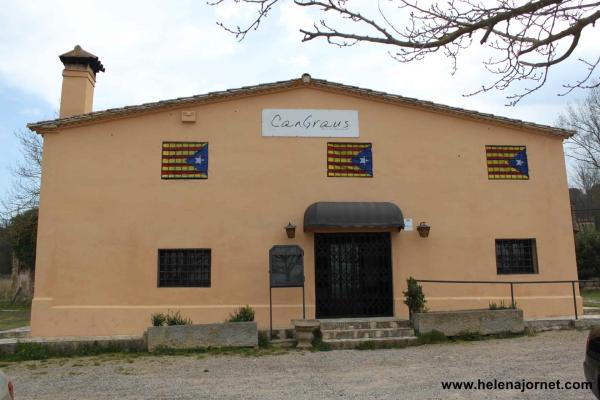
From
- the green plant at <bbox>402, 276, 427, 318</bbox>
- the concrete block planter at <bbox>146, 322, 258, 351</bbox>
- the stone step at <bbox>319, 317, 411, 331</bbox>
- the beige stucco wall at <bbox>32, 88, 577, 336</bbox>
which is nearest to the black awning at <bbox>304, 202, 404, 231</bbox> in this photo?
the beige stucco wall at <bbox>32, 88, 577, 336</bbox>

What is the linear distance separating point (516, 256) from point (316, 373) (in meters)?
6.90

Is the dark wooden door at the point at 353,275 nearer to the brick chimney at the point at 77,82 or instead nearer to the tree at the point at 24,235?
the brick chimney at the point at 77,82

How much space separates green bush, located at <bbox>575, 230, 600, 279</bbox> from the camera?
80.6ft

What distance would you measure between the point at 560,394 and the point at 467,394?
110cm

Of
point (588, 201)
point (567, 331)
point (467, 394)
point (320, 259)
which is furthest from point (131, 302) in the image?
point (588, 201)

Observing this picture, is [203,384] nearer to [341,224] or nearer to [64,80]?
[341,224]

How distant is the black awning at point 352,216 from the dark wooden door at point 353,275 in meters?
0.67

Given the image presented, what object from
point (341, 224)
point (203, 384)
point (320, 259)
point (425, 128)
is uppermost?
point (425, 128)

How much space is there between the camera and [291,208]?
11695mm

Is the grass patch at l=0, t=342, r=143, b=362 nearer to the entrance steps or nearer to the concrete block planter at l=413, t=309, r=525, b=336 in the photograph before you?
the entrance steps

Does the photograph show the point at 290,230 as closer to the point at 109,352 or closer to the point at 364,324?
the point at 364,324

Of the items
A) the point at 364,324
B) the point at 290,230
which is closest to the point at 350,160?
the point at 290,230

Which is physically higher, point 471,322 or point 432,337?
point 471,322

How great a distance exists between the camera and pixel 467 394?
6.34 meters
